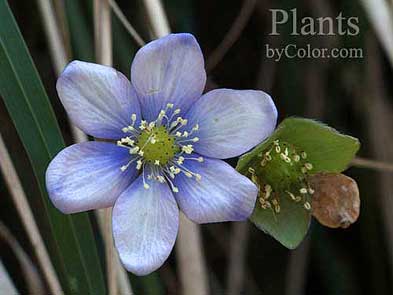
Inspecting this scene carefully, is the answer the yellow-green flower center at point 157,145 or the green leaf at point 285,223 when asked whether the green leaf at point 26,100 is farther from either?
the green leaf at point 285,223

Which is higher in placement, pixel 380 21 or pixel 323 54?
pixel 380 21

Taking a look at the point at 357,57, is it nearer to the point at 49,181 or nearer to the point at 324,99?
the point at 324,99

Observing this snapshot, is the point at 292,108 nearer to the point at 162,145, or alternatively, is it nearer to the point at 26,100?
the point at 162,145

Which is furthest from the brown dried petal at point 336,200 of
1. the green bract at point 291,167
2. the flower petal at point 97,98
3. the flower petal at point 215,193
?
the flower petal at point 97,98

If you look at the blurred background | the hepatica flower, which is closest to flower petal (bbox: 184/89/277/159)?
the hepatica flower

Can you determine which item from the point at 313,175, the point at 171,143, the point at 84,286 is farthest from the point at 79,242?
the point at 313,175

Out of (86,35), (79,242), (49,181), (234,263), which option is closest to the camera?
(49,181)

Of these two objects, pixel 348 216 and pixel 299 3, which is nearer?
pixel 348 216

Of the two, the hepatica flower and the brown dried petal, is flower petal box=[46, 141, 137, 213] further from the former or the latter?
the brown dried petal
